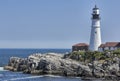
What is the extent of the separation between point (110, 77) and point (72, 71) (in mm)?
9299

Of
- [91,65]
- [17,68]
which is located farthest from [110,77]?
[17,68]

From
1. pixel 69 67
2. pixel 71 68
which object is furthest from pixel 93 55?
pixel 69 67

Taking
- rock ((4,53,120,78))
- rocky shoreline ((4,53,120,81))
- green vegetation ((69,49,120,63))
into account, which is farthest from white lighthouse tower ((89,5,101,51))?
rock ((4,53,120,78))

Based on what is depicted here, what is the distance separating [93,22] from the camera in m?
110

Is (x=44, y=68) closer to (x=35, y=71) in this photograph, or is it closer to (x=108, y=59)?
(x=35, y=71)

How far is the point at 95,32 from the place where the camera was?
110062mm

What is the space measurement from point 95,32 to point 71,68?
1710 cm

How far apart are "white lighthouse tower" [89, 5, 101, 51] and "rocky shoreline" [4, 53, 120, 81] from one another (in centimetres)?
779

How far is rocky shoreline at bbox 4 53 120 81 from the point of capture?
92.2 m

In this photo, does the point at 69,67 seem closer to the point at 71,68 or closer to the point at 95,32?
the point at 71,68

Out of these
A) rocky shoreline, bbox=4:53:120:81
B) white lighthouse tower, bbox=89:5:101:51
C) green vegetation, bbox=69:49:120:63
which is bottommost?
rocky shoreline, bbox=4:53:120:81

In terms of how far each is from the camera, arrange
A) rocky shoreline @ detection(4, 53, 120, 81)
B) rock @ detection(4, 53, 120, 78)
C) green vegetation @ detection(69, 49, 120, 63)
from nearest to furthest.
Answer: rocky shoreline @ detection(4, 53, 120, 81), rock @ detection(4, 53, 120, 78), green vegetation @ detection(69, 49, 120, 63)

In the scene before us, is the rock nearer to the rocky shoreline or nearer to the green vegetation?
the rocky shoreline

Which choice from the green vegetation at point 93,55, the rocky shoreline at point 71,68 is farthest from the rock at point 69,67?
the green vegetation at point 93,55
